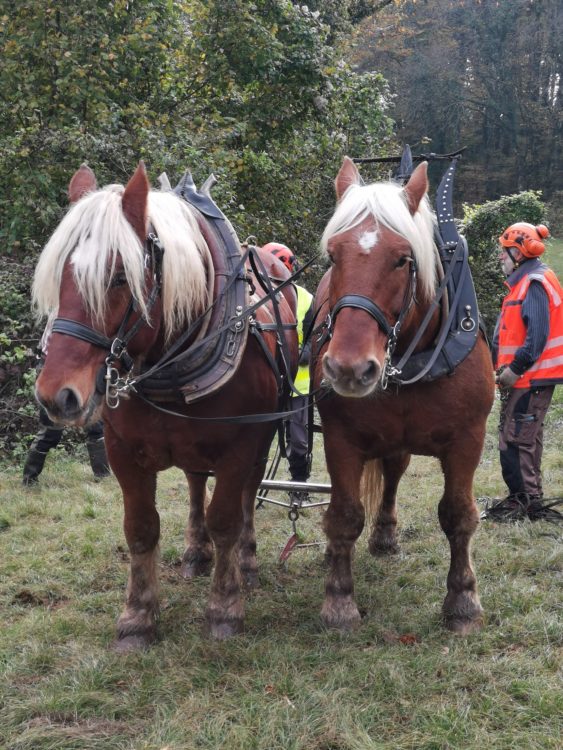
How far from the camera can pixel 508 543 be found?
3.98 meters

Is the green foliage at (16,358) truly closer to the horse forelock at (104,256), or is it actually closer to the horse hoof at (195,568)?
the horse hoof at (195,568)

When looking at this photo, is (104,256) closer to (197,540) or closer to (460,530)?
(460,530)

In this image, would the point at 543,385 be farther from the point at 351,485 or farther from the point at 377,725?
the point at 377,725

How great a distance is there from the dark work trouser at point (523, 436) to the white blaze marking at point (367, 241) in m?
2.45

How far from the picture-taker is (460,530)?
303cm

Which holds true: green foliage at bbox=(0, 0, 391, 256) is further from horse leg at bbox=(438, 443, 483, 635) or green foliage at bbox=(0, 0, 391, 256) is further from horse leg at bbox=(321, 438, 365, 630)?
horse leg at bbox=(438, 443, 483, 635)

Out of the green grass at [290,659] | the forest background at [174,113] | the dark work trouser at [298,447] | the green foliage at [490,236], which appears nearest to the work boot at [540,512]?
the green grass at [290,659]

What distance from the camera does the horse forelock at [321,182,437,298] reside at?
2.49 metres

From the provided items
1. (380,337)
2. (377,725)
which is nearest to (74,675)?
(377,725)

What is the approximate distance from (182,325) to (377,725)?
157cm

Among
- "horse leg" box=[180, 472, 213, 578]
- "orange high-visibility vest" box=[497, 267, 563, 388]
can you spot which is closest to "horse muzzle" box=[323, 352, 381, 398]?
"horse leg" box=[180, 472, 213, 578]

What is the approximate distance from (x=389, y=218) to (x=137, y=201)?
0.90 metres

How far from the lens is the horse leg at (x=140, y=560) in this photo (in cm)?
287

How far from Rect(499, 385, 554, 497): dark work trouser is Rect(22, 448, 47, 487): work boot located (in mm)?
3638
